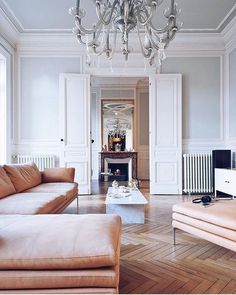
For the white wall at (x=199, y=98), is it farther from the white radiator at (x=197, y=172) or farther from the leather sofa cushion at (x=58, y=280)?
the leather sofa cushion at (x=58, y=280)

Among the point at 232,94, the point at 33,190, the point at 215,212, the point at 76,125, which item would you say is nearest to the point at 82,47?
the point at 76,125

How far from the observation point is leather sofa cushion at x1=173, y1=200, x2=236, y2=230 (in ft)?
6.79

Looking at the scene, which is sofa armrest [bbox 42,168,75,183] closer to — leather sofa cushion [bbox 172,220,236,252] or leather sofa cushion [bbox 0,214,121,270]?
leather sofa cushion [bbox 172,220,236,252]

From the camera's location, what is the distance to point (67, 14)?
459 cm

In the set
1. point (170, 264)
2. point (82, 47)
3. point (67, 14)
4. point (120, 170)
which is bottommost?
point (170, 264)

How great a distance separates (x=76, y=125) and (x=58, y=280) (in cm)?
432

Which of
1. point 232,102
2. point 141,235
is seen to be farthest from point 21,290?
point 232,102

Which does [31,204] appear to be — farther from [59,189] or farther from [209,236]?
[209,236]

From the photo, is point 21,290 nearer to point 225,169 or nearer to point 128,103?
point 225,169

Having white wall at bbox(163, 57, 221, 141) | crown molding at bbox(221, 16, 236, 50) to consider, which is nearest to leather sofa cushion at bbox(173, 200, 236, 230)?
white wall at bbox(163, 57, 221, 141)

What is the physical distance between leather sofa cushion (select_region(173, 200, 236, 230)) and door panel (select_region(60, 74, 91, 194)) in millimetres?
3160

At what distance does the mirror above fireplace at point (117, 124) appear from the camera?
27.4ft

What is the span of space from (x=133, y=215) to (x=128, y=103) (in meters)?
5.49

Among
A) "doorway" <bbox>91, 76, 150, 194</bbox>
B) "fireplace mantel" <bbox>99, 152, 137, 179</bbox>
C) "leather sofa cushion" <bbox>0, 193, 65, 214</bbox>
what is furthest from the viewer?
"doorway" <bbox>91, 76, 150, 194</bbox>
